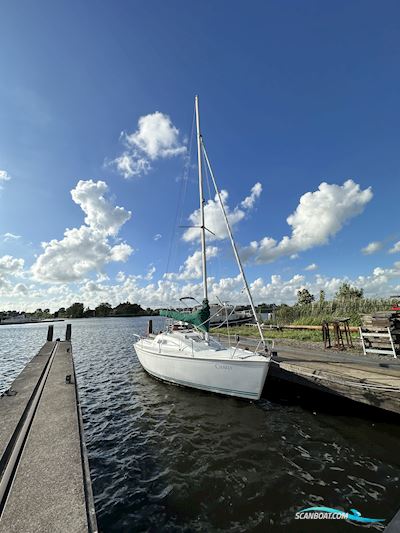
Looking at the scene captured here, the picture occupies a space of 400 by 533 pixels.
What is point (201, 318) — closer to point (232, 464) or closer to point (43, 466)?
point (232, 464)

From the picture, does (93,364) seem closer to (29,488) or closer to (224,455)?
(224,455)

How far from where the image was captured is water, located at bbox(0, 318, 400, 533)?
4.67m

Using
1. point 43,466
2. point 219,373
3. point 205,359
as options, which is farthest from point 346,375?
point 43,466

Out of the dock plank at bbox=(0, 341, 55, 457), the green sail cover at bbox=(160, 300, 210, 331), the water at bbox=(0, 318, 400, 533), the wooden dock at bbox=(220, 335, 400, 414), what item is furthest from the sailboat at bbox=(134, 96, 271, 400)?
the dock plank at bbox=(0, 341, 55, 457)

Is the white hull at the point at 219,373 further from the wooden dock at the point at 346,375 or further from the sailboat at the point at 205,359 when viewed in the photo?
the wooden dock at the point at 346,375

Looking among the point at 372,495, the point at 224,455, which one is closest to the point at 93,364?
the point at 224,455

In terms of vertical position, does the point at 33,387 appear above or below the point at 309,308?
below

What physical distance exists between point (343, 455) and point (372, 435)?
1.54 metres

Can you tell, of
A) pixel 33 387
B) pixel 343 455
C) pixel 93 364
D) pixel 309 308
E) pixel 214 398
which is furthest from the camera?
pixel 309 308

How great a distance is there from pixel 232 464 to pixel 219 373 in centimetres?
391

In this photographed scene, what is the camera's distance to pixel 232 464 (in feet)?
20.3

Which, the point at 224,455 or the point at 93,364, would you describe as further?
the point at 93,364

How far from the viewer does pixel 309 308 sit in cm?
2738

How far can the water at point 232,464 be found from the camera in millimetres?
4672
